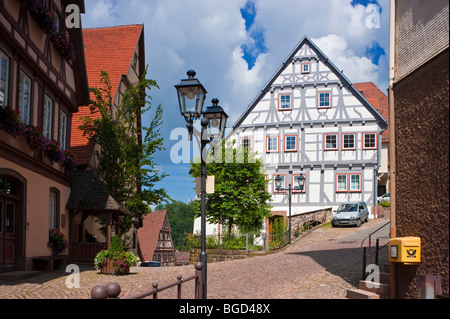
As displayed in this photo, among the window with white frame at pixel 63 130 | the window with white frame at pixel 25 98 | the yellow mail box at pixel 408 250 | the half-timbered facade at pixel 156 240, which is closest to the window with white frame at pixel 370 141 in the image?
the half-timbered facade at pixel 156 240

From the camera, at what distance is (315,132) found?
38844mm

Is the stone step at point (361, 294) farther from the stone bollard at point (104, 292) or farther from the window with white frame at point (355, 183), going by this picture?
the window with white frame at point (355, 183)

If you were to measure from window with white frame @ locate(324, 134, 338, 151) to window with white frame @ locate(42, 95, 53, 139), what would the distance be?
23.9m

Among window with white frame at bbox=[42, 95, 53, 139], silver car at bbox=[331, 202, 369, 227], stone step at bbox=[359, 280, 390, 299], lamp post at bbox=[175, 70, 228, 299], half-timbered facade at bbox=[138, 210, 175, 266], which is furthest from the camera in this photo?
half-timbered facade at bbox=[138, 210, 175, 266]

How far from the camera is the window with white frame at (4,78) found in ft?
46.2

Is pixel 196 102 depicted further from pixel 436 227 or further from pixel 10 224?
pixel 10 224

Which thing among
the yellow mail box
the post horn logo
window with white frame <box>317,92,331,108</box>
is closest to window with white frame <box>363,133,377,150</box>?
window with white frame <box>317,92,331,108</box>

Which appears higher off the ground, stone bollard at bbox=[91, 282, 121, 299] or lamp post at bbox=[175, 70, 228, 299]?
lamp post at bbox=[175, 70, 228, 299]

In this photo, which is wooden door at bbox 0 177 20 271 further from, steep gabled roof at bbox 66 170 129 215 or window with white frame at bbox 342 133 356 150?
window with white frame at bbox 342 133 356 150

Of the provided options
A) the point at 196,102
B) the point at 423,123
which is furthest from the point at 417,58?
the point at 196,102

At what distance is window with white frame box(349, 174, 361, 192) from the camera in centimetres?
3788

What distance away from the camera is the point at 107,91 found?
2412cm

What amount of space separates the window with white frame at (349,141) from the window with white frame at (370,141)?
0.73 metres

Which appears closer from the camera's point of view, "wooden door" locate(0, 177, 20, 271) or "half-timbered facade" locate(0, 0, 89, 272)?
"half-timbered facade" locate(0, 0, 89, 272)
